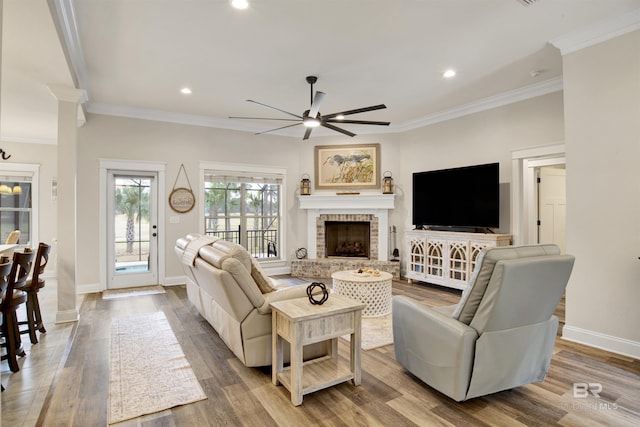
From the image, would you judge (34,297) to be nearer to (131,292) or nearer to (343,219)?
(131,292)

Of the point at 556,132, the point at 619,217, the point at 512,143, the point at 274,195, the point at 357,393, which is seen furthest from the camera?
the point at 274,195

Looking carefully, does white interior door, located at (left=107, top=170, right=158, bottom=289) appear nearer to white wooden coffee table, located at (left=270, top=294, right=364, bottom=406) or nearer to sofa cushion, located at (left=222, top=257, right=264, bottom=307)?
sofa cushion, located at (left=222, top=257, right=264, bottom=307)

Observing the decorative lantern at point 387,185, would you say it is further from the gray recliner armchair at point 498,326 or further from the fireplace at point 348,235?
the gray recliner armchair at point 498,326

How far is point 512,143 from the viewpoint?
4965mm

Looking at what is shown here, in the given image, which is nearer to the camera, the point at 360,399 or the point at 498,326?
the point at 498,326

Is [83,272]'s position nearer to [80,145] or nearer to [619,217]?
[80,145]

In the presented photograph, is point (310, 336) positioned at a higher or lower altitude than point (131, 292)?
higher

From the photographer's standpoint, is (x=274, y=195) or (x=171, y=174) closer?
(x=171, y=174)

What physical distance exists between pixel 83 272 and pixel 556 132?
6.96m

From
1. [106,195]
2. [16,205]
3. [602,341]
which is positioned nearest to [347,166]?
[106,195]

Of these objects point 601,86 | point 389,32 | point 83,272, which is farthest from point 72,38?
point 601,86

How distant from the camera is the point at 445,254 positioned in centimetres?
540

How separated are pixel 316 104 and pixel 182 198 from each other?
11.0ft

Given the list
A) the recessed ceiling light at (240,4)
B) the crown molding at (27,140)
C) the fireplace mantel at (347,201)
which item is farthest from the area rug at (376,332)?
the crown molding at (27,140)
